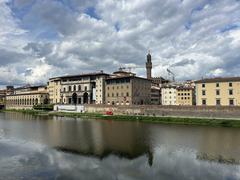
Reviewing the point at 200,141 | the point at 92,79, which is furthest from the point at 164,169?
the point at 92,79

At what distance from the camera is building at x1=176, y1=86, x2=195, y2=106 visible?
96250mm

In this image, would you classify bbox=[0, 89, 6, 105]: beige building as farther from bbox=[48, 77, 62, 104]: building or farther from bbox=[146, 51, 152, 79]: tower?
bbox=[146, 51, 152, 79]: tower

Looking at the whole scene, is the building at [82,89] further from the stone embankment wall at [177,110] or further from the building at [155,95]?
the building at [155,95]

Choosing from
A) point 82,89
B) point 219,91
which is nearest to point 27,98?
point 82,89

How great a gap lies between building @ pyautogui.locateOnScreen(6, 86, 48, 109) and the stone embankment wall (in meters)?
52.1

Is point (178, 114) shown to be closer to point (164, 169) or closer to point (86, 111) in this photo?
point (86, 111)

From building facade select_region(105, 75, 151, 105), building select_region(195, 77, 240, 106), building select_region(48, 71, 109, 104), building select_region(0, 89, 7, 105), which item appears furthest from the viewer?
building select_region(0, 89, 7, 105)

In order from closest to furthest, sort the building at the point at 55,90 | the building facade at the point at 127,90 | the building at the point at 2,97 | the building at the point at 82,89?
the building facade at the point at 127,90 < the building at the point at 82,89 < the building at the point at 55,90 < the building at the point at 2,97

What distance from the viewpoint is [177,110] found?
63438 mm

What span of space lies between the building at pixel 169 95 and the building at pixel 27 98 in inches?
2266

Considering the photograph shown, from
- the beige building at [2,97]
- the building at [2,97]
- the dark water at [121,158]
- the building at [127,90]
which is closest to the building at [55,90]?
the building at [127,90]

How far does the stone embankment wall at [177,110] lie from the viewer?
5472cm

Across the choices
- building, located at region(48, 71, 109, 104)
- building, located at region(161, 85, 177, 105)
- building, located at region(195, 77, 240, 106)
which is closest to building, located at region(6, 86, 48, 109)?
building, located at region(48, 71, 109, 104)

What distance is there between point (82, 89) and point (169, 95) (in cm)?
3451
